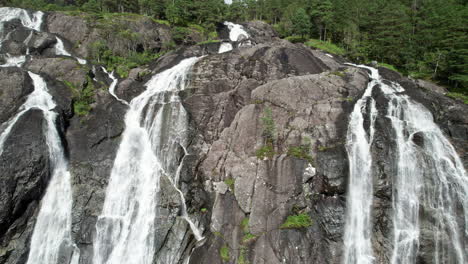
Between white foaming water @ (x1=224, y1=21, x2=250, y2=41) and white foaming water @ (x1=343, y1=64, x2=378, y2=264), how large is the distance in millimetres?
33421

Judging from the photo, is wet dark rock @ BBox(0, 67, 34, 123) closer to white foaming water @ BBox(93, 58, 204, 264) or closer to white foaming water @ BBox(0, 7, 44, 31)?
white foaming water @ BBox(93, 58, 204, 264)

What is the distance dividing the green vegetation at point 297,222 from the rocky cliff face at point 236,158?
0.19 meters

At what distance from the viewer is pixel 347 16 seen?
42062 mm

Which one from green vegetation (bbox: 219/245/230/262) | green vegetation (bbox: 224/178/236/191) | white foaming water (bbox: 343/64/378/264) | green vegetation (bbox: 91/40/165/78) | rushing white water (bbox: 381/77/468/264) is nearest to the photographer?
rushing white water (bbox: 381/77/468/264)

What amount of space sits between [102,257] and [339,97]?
22.1 metres

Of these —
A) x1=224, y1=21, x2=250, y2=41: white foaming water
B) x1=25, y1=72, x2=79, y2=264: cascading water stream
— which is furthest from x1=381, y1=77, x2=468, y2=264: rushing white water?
x1=224, y1=21, x2=250, y2=41: white foaming water

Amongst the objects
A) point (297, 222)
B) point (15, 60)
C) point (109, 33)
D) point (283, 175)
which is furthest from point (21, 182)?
point (109, 33)

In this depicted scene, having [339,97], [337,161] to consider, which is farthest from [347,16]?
[337,161]

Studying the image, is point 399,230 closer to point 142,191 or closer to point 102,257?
point 142,191

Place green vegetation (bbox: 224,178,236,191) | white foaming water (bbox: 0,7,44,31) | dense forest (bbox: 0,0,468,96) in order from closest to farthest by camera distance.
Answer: green vegetation (bbox: 224,178,236,191) < dense forest (bbox: 0,0,468,96) < white foaming water (bbox: 0,7,44,31)

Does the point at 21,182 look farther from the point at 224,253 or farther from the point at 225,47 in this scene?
the point at 225,47

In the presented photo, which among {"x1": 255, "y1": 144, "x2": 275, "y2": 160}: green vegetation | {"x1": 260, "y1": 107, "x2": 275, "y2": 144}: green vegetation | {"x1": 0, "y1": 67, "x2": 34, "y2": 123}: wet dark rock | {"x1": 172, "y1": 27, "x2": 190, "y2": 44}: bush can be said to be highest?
{"x1": 172, "y1": 27, "x2": 190, "y2": 44}: bush

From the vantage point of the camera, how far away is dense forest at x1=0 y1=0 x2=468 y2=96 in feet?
92.4

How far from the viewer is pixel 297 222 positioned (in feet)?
56.5
